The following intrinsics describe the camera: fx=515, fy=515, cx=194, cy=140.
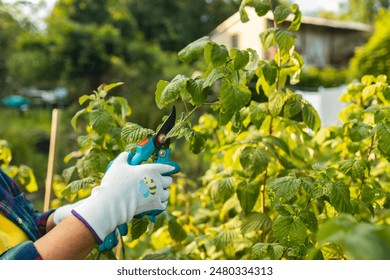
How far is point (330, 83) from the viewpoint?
594 inches

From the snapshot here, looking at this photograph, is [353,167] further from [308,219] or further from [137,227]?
[137,227]

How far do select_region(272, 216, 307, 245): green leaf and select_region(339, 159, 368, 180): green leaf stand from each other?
0.87 ft

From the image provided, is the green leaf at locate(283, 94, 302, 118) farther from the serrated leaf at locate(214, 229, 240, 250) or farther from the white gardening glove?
the white gardening glove

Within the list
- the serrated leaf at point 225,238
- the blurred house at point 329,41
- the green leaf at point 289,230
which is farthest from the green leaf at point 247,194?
the blurred house at point 329,41

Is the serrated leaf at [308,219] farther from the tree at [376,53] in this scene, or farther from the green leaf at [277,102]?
the tree at [376,53]

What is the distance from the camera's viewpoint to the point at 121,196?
43.9 inches

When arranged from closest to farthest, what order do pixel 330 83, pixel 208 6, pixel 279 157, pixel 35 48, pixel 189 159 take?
pixel 279 157
pixel 189 159
pixel 35 48
pixel 330 83
pixel 208 6

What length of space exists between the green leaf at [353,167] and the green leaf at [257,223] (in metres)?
0.27

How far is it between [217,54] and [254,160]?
400 mm

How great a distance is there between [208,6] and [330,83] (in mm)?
7619

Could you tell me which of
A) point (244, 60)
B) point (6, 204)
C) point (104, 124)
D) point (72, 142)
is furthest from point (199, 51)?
point (72, 142)

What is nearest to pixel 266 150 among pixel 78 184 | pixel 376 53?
pixel 78 184

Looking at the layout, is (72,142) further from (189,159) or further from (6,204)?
(6,204)

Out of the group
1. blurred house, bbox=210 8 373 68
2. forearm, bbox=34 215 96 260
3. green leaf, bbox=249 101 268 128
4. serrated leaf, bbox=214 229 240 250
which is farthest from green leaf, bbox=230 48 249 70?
blurred house, bbox=210 8 373 68
